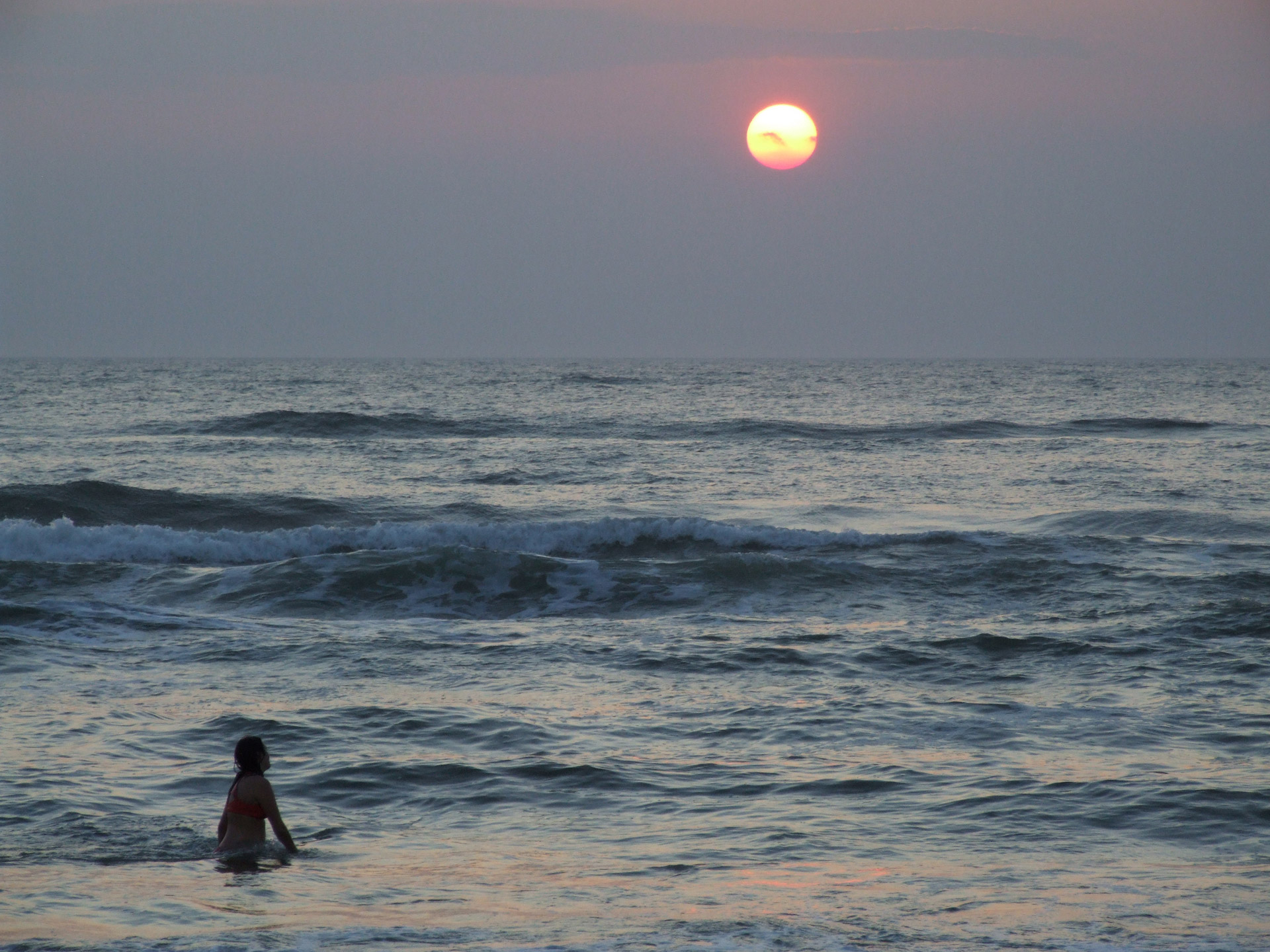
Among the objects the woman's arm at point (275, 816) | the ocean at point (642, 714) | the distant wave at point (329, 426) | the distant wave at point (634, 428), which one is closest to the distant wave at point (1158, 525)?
the ocean at point (642, 714)

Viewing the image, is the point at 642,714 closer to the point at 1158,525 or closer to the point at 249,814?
the point at 249,814

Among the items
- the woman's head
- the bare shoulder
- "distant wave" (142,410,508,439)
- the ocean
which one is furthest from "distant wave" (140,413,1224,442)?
the bare shoulder

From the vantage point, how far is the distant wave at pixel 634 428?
3741cm

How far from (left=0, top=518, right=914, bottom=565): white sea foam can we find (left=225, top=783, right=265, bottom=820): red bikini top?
11.4 meters

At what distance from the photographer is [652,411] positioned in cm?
4641

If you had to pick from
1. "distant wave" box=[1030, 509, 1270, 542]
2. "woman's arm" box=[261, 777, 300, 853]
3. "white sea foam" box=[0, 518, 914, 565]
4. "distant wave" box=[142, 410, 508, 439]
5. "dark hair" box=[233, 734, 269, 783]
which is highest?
"distant wave" box=[142, 410, 508, 439]

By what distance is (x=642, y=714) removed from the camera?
9.81m

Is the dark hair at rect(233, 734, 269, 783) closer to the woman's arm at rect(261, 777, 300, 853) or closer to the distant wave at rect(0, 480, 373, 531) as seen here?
the woman's arm at rect(261, 777, 300, 853)

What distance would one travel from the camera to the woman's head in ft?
23.0

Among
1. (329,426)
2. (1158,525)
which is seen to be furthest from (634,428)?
(1158,525)

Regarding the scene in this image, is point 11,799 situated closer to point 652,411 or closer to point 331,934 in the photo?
point 331,934

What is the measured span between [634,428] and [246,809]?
3326 centimetres

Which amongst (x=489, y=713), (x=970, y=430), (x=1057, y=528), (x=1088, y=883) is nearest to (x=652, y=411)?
(x=970, y=430)

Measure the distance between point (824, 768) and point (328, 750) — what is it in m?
3.86
